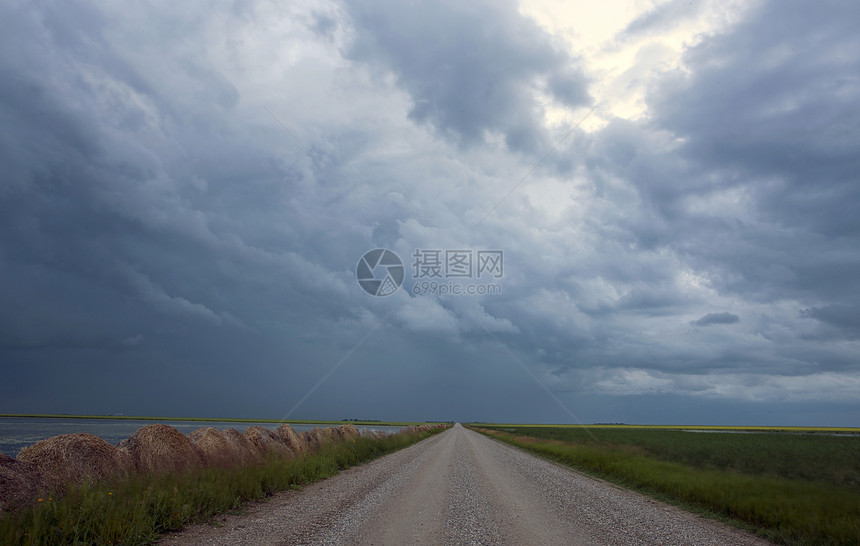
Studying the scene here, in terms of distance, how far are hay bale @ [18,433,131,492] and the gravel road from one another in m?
3.89

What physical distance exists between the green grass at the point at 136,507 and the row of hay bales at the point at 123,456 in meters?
0.74

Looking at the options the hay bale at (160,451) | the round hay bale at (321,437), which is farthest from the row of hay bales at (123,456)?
the round hay bale at (321,437)

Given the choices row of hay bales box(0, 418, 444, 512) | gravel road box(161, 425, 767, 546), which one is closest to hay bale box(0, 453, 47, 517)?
row of hay bales box(0, 418, 444, 512)

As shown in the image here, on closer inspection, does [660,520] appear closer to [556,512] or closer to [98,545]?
[556,512]

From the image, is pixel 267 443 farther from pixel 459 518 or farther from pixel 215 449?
pixel 459 518

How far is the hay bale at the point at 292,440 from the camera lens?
22219 millimetres

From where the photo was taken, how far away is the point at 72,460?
439 inches

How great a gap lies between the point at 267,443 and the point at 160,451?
6.71m

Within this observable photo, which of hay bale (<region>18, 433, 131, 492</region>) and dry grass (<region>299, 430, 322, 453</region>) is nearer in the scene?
hay bale (<region>18, 433, 131, 492</region>)

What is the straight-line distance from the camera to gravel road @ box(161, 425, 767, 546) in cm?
843

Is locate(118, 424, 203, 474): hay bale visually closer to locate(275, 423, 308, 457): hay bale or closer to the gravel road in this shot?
the gravel road

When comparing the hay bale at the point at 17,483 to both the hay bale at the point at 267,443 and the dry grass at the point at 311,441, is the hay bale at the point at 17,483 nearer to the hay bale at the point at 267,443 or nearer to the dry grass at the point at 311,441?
the hay bale at the point at 267,443

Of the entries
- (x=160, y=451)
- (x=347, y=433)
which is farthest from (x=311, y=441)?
(x=160, y=451)

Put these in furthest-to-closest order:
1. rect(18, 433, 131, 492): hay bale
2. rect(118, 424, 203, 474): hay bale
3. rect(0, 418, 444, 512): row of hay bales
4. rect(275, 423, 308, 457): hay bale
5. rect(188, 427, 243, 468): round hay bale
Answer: rect(275, 423, 308, 457): hay bale
rect(188, 427, 243, 468): round hay bale
rect(118, 424, 203, 474): hay bale
rect(18, 433, 131, 492): hay bale
rect(0, 418, 444, 512): row of hay bales
